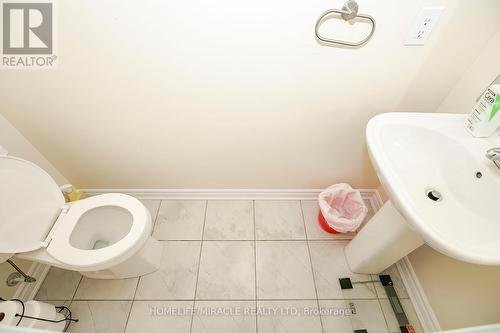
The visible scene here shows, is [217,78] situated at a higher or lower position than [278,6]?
lower

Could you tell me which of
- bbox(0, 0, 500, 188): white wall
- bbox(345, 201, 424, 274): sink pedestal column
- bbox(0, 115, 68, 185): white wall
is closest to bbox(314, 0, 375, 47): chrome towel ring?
bbox(0, 0, 500, 188): white wall

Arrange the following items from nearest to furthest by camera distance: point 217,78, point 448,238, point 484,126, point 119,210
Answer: point 448,238 < point 484,126 < point 217,78 < point 119,210

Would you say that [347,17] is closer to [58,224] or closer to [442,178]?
[442,178]

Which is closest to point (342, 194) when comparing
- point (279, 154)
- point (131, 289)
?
point (279, 154)

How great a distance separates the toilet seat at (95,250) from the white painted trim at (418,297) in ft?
4.47

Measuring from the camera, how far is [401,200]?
67 cm

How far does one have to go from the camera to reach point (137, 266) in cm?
125

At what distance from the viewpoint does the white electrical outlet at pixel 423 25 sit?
0.83m

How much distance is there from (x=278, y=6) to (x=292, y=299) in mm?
1336

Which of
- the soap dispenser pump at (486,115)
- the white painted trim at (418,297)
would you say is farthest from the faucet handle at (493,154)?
the white painted trim at (418,297)

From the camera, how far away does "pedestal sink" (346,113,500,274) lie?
2.17 feet

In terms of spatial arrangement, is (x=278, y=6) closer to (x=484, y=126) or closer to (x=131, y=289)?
(x=484, y=126)
